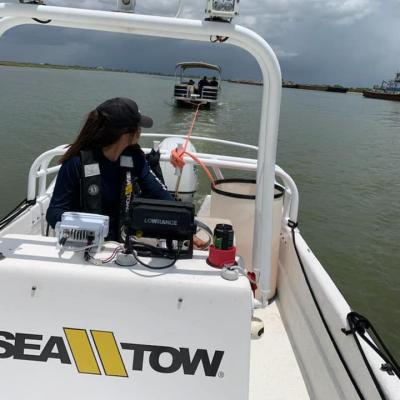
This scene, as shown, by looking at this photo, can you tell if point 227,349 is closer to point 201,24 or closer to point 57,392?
point 57,392

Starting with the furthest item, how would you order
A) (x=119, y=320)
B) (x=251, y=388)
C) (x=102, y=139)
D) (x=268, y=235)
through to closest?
(x=251, y=388) < (x=102, y=139) < (x=268, y=235) < (x=119, y=320)

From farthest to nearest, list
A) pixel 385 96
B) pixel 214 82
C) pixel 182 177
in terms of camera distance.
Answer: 1. pixel 385 96
2. pixel 214 82
3. pixel 182 177

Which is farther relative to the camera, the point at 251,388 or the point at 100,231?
the point at 251,388

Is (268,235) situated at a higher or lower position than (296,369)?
higher

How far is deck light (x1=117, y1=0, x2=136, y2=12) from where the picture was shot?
1492mm

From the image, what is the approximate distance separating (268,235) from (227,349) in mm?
510

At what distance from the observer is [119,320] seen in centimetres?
137

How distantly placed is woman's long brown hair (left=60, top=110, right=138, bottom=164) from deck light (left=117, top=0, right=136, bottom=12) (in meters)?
0.47

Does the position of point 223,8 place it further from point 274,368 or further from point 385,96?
point 385,96

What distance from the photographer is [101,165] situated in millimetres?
1948

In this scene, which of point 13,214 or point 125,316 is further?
point 13,214

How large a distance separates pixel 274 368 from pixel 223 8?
1.61m

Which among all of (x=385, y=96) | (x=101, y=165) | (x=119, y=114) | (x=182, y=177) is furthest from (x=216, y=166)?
(x=385, y=96)

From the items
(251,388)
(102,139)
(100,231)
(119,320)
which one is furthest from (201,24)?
(251,388)
